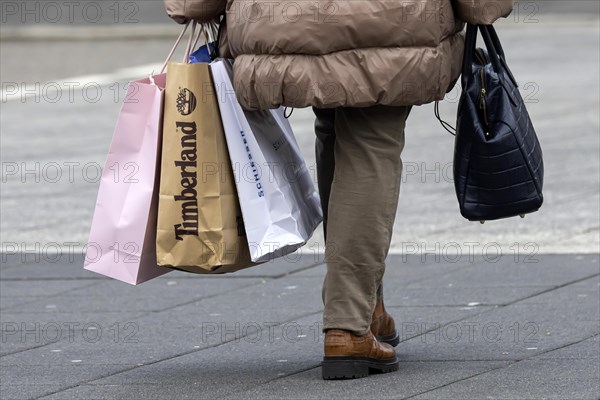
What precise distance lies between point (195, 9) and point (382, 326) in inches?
49.7

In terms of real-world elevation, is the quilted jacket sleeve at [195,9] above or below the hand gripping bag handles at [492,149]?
above

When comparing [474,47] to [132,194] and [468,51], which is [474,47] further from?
[132,194]

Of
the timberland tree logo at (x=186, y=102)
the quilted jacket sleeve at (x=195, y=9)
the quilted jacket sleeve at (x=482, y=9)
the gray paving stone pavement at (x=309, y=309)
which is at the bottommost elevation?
the gray paving stone pavement at (x=309, y=309)

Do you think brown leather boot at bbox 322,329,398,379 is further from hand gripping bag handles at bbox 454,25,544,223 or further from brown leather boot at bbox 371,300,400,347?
hand gripping bag handles at bbox 454,25,544,223

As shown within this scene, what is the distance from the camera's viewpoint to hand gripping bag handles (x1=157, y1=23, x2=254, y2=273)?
4086 millimetres

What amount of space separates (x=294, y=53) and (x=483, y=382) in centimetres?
119

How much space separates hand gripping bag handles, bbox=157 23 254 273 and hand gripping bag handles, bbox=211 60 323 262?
0.05m

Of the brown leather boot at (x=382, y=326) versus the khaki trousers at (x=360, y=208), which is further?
the brown leather boot at (x=382, y=326)

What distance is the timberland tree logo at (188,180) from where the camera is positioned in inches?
161

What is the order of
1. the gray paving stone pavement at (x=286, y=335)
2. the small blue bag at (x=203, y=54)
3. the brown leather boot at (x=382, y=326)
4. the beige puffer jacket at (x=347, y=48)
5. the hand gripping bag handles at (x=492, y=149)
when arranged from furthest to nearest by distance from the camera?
the brown leather boot at (x=382, y=326) → the small blue bag at (x=203, y=54) → the gray paving stone pavement at (x=286, y=335) → the hand gripping bag handles at (x=492, y=149) → the beige puffer jacket at (x=347, y=48)

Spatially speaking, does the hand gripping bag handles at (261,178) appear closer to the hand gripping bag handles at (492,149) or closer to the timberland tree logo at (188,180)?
the timberland tree logo at (188,180)

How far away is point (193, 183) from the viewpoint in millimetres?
4086

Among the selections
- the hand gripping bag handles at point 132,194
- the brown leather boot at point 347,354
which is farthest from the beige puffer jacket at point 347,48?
the brown leather boot at point 347,354

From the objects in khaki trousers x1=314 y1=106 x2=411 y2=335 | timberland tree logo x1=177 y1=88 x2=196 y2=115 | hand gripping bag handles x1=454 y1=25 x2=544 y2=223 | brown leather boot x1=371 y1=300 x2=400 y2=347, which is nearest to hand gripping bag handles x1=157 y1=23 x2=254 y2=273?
timberland tree logo x1=177 y1=88 x2=196 y2=115
